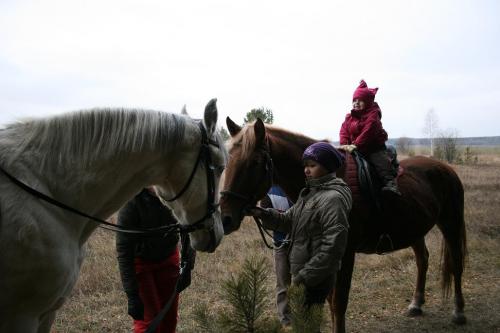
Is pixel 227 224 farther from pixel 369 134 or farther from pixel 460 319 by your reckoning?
pixel 460 319

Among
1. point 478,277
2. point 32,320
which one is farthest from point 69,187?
point 478,277

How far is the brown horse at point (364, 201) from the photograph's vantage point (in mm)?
3006

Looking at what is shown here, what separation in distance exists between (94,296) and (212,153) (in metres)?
3.70

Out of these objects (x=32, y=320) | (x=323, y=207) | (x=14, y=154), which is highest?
(x=14, y=154)

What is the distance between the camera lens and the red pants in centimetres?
295

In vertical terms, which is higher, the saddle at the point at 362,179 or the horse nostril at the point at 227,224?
the saddle at the point at 362,179

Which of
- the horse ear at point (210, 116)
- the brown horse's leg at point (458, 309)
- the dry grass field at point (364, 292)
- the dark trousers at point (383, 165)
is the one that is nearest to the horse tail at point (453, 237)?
the brown horse's leg at point (458, 309)

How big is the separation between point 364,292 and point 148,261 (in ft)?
11.3

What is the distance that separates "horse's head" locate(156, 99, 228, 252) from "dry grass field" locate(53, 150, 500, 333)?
4.28 feet

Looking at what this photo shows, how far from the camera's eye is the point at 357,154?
3789 millimetres

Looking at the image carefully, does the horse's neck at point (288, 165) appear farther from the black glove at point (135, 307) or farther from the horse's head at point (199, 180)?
the black glove at point (135, 307)

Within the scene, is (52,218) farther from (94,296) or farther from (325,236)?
(94,296)

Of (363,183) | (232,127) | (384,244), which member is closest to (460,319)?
(384,244)

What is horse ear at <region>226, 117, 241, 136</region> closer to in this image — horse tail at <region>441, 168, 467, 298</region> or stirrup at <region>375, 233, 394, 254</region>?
stirrup at <region>375, 233, 394, 254</region>
